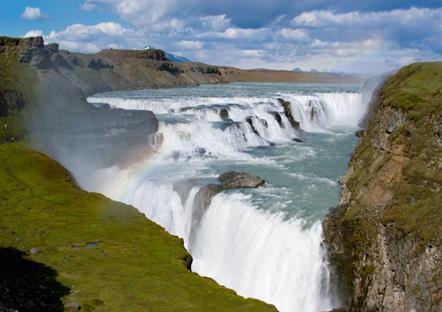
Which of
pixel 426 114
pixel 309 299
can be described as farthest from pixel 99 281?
pixel 426 114

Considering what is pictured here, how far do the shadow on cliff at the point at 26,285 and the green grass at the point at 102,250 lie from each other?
1.64ft

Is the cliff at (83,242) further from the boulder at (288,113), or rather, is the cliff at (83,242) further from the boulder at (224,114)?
the boulder at (288,113)

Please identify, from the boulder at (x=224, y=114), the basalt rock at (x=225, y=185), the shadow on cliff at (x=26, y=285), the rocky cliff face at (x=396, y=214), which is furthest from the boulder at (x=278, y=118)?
the shadow on cliff at (x=26, y=285)

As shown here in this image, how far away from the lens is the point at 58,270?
88.1 feet

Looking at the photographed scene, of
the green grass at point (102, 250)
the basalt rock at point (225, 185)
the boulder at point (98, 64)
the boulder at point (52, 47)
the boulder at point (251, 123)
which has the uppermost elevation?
the boulder at point (52, 47)

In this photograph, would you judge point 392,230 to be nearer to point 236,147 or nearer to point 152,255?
point 152,255

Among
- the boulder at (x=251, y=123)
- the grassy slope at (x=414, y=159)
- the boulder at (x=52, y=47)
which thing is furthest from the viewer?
the boulder at (x=52, y=47)

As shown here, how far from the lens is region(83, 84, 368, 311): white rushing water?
32156mm

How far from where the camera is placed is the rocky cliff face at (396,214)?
24609 mm

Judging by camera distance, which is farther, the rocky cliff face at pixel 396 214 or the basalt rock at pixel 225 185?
the basalt rock at pixel 225 185

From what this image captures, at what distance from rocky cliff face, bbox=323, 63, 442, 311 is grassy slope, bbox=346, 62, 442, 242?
56 mm

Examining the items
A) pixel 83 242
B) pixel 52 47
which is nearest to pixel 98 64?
pixel 52 47

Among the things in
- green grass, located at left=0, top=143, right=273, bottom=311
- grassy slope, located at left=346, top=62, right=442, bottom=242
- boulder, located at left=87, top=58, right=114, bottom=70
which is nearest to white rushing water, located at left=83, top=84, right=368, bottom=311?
grassy slope, located at left=346, top=62, right=442, bottom=242

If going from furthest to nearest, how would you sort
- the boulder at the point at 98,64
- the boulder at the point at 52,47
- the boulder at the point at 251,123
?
the boulder at the point at 98,64, the boulder at the point at 52,47, the boulder at the point at 251,123
